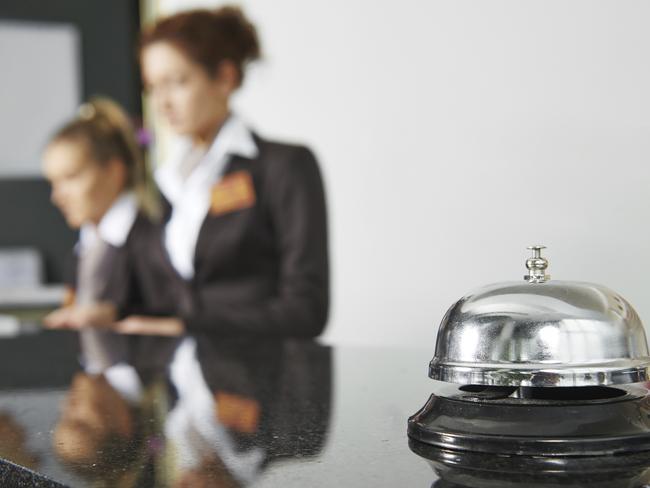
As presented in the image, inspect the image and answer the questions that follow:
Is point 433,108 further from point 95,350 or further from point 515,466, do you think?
point 515,466

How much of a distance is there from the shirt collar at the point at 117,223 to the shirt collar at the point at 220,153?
1.34ft

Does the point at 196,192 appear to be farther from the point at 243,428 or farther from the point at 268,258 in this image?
the point at 243,428

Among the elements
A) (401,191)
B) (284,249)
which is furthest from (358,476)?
(401,191)

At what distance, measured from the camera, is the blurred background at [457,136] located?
1547 millimetres

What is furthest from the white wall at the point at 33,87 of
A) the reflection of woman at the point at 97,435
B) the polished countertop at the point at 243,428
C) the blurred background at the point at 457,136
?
the reflection of woman at the point at 97,435

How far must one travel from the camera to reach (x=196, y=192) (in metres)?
2.50

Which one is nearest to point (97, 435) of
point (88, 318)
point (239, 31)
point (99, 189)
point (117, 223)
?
point (88, 318)

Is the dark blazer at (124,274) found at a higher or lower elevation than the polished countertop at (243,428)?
lower

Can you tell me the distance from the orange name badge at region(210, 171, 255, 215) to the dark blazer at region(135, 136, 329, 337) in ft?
0.04

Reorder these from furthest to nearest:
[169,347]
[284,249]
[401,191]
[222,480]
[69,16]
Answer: [69,16] → [401,191] → [284,249] → [169,347] → [222,480]

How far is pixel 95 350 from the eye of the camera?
1.40 metres

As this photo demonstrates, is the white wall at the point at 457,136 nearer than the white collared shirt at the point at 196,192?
Yes

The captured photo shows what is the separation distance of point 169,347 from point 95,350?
12cm

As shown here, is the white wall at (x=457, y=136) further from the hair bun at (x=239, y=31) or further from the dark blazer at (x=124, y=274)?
the dark blazer at (x=124, y=274)
